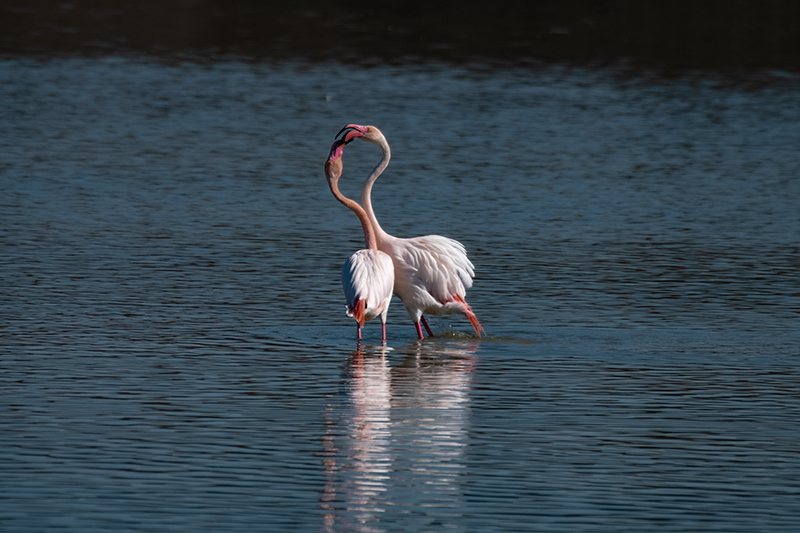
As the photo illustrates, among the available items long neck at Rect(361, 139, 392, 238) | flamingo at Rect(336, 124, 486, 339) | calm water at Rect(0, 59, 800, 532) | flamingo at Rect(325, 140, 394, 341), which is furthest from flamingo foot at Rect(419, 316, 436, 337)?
long neck at Rect(361, 139, 392, 238)

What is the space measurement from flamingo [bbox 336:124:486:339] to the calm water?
32 centimetres

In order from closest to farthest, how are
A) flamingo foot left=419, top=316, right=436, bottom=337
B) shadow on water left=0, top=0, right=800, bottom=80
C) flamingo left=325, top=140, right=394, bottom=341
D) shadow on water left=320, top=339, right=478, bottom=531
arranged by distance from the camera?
shadow on water left=320, top=339, right=478, bottom=531, flamingo left=325, top=140, right=394, bottom=341, flamingo foot left=419, top=316, right=436, bottom=337, shadow on water left=0, top=0, right=800, bottom=80

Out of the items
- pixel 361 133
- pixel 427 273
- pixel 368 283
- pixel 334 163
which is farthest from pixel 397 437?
pixel 361 133

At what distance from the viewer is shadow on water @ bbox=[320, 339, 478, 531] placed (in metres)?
6.82

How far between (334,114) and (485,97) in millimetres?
3732

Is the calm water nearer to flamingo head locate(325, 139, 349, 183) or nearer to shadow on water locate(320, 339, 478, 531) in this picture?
shadow on water locate(320, 339, 478, 531)

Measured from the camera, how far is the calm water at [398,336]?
707cm

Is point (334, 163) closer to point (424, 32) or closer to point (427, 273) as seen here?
point (427, 273)

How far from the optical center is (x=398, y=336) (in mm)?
11398

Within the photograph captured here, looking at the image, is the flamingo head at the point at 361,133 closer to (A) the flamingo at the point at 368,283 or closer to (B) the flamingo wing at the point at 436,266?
(A) the flamingo at the point at 368,283

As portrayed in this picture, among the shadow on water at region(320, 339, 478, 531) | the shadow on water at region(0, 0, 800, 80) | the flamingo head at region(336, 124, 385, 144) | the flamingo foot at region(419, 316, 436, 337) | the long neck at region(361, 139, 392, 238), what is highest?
the shadow on water at region(0, 0, 800, 80)

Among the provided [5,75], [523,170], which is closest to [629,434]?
[523,170]

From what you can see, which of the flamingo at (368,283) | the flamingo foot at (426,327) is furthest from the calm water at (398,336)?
the flamingo at (368,283)

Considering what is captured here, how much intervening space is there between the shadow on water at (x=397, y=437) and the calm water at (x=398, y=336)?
0.02 meters
